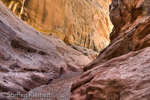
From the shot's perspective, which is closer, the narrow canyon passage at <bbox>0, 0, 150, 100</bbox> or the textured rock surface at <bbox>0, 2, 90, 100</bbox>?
the narrow canyon passage at <bbox>0, 0, 150, 100</bbox>

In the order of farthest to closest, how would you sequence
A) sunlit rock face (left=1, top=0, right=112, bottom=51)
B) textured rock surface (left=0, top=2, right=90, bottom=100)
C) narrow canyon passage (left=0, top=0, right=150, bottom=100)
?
sunlit rock face (left=1, top=0, right=112, bottom=51)
textured rock surface (left=0, top=2, right=90, bottom=100)
narrow canyon passage (left=0, top=0, right=150, bottom=100)

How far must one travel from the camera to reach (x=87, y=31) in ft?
94.3

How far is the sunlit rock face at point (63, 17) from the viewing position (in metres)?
18.2

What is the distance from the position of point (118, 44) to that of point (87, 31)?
21.0 m

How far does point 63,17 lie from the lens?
75.3 ft

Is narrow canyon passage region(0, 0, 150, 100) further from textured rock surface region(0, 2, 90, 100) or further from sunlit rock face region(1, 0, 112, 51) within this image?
sunlit rock face region(1, 0, 112, 51)

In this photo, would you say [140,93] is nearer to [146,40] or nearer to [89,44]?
[146,40]

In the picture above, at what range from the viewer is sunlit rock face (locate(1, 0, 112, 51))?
717 inches

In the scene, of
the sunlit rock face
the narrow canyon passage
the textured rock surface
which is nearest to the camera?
the narrow canyon passage

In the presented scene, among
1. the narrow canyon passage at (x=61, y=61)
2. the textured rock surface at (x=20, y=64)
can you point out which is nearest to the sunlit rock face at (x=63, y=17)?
the narrow canyon passage at (x=61, y=61)

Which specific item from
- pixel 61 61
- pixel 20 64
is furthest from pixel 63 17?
pixel 20 64

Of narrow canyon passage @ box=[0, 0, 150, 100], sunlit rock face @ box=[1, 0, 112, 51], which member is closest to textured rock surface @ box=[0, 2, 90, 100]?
narrow canyon passage @ box=[0, 0, 150, 100]

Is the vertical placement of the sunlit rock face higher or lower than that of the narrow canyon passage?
higher

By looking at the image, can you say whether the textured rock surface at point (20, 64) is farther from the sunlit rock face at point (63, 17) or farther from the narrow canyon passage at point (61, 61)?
the sunlit rock face at point (63, 17)
